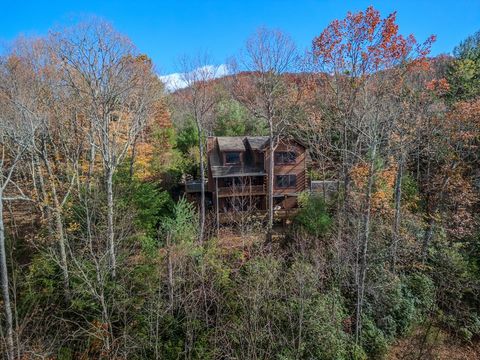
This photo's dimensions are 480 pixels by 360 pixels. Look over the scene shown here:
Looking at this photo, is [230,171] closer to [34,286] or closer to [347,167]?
[347,167]

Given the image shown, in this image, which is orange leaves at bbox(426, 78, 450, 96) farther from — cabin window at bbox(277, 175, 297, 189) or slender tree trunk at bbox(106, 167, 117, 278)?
slender tree trunk at bbox(106, 167, 117, 278)

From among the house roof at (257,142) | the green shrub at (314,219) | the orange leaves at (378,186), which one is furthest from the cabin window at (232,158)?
the orange leaves at (378,186)

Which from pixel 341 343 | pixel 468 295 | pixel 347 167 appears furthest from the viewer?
pixel 347 167

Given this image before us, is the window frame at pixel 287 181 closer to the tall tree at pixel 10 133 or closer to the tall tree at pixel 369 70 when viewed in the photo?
the tall tree at pixel 369 70

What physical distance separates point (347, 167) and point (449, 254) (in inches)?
312

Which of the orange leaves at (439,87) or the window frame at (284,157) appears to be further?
the window frame at (284,157)

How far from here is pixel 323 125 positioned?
2517 cm

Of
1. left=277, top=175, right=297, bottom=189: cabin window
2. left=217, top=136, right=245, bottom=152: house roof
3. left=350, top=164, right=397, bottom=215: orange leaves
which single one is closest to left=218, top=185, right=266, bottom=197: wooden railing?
left=277, top=175, right=297, bottom=189: cabin window

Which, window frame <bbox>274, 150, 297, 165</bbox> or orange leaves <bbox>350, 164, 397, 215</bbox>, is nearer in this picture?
orange leaves <bbox>350, 164, 397, 215</bbox>

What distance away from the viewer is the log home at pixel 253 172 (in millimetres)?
25484

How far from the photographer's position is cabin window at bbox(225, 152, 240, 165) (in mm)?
25891

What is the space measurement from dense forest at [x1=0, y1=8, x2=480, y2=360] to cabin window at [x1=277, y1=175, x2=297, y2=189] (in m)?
5.18

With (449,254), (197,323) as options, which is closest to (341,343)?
(197,323)

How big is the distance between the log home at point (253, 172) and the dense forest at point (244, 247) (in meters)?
3.81
